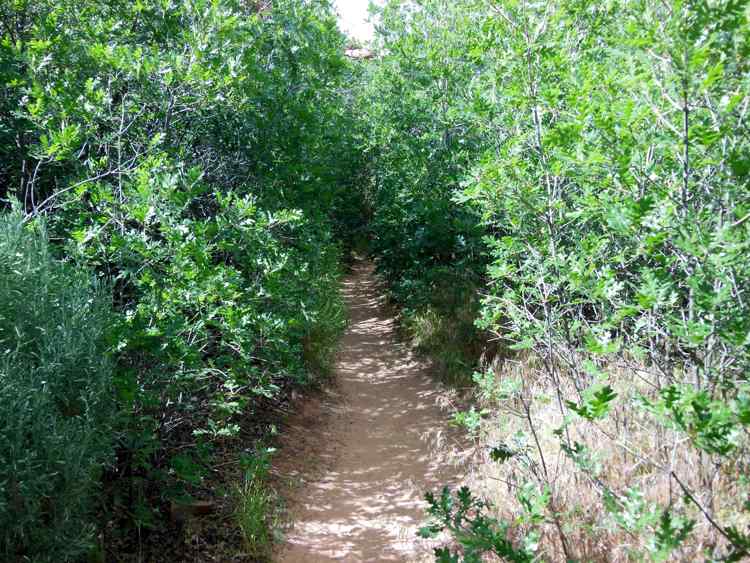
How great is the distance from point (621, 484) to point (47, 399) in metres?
3.18

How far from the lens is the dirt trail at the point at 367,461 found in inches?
165

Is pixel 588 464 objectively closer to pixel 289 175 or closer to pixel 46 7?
pixel 289 175

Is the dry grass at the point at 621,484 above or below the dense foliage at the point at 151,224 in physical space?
below

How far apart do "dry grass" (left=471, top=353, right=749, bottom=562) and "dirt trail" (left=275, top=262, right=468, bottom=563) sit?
0.73m

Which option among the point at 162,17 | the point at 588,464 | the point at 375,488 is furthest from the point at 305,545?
the point at 162,17

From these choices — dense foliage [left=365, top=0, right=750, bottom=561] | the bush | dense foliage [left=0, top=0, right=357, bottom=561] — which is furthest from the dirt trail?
the bush

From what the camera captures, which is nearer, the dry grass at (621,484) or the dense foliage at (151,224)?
the dry grass at (621,484)

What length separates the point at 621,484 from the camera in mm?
3377

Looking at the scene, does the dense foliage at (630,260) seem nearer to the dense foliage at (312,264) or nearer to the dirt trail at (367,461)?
the dense foliage at (312,264)

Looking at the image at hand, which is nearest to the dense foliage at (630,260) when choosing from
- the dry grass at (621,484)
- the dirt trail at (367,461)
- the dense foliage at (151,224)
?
the dry grass at (621,484)

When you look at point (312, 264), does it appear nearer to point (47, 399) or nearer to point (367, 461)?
point (367, 461)

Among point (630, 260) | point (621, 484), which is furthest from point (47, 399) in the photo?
point (630, 260)

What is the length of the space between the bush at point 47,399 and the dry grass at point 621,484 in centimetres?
219

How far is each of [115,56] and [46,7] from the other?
137cm
